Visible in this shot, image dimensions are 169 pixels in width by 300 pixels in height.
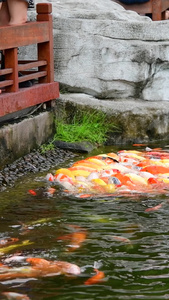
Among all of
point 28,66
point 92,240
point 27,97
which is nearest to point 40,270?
point 92,240

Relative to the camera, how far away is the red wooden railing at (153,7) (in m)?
13.5

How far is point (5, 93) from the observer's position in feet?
27.7

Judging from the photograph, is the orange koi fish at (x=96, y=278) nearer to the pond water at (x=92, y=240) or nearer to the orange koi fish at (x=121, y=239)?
the pond water at (x=92, y=240)

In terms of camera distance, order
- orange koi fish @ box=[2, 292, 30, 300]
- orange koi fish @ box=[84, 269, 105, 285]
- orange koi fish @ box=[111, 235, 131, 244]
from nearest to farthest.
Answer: orange koi fish @ box=[2, 292, 30, 300] → orange koi fish @ box=[84, 269, 105, 285] → orange koi fish @ box=[111, 235, 131, 244]

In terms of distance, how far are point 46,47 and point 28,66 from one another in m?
0.66

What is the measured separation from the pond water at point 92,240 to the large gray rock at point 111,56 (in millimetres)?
2930

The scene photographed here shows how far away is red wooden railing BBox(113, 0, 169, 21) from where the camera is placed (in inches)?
530

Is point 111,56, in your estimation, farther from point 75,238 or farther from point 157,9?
point 75,238

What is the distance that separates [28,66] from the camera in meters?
8.96

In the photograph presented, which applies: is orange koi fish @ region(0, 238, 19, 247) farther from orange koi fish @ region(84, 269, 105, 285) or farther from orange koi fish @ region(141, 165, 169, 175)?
orange koi fish @ region(141, 165, 169, 175)

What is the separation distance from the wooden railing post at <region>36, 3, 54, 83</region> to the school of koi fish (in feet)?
4.74

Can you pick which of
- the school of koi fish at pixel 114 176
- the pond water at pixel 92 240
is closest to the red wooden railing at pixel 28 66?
the school of koi fish at pixel 114 176

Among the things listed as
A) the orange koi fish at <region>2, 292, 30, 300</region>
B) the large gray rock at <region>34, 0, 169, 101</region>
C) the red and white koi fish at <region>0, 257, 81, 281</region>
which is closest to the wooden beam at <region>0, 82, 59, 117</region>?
the large gray rock at <region>34, 0, 169, 101</region>

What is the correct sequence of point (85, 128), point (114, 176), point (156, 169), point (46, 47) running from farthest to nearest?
point (85, 128), point (46, 47), point (156, 169), point (114, 176)
